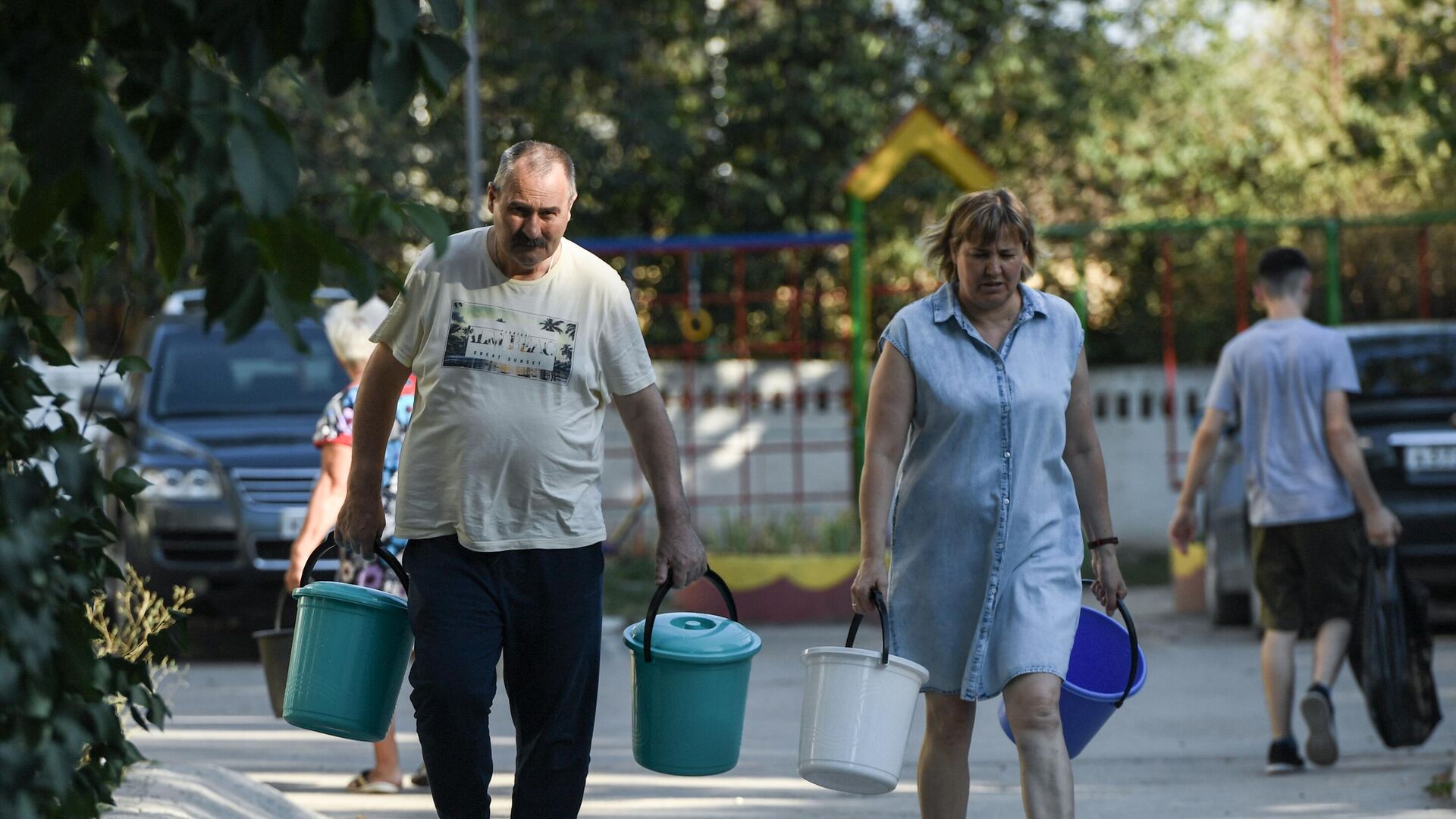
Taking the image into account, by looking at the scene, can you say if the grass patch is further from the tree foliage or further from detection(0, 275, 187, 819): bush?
the tree foliage

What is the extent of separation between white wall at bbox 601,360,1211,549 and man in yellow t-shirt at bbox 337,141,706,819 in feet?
30.3

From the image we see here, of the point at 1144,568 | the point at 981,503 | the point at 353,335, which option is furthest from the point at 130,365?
the point at 1144,568

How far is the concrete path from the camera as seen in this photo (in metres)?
6.00

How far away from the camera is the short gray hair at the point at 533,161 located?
415cm

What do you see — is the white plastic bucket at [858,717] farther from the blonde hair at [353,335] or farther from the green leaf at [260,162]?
the blonde hair at [353,335]

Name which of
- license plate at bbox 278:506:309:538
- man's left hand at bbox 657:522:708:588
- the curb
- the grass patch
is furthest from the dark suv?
the grass patch

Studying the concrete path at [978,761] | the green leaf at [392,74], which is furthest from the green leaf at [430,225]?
the concrete path at [978,761]

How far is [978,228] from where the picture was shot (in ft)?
14.7

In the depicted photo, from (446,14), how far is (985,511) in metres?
2.34

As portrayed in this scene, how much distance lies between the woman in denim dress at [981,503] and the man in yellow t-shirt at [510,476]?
0.56m

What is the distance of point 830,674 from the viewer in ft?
13.6

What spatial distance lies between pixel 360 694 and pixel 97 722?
121cm

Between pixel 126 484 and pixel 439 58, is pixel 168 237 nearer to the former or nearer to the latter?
pixel 439 58

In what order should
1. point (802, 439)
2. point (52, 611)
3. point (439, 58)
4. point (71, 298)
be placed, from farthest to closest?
point (802, 439), point (71, 298), point (52, 611), point (439, 58)
